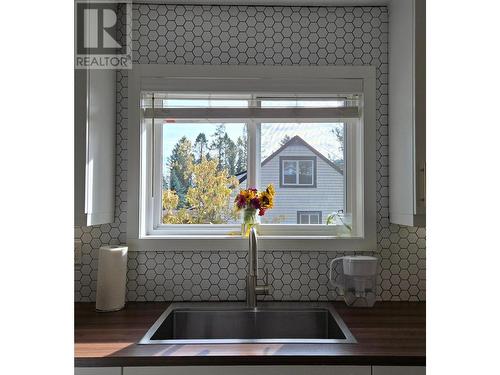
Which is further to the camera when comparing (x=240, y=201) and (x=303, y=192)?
(x=303, y=192)

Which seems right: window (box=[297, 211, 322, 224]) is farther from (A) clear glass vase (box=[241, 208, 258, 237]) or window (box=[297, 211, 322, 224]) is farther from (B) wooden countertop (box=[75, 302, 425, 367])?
(B) wooden countertop (box=[75, 302, 425, 367])

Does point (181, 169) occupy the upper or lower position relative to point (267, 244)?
upper

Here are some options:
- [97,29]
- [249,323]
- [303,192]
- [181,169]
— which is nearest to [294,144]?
[303,192]

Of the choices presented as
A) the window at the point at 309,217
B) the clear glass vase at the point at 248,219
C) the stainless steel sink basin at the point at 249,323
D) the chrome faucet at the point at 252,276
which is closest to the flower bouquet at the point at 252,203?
the clear glass vase at the point at 248,219

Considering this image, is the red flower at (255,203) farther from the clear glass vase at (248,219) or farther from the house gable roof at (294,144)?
the house gable roof at (294,144)

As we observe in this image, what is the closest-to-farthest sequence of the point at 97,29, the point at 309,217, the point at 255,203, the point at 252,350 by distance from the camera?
the point at 252,350 → the point at 97,29 → the point at 255,203 → the point at 309,217

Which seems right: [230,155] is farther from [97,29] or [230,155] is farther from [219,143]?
[97,29]

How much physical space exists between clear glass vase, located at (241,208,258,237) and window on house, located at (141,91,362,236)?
13cm

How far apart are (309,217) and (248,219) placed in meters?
0.36

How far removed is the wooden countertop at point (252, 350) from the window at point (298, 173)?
77 centimetres

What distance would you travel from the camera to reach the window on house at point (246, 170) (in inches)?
83.4

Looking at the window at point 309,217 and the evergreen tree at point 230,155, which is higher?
the evergreen tree at point 230,155

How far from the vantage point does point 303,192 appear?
2.14 metres
